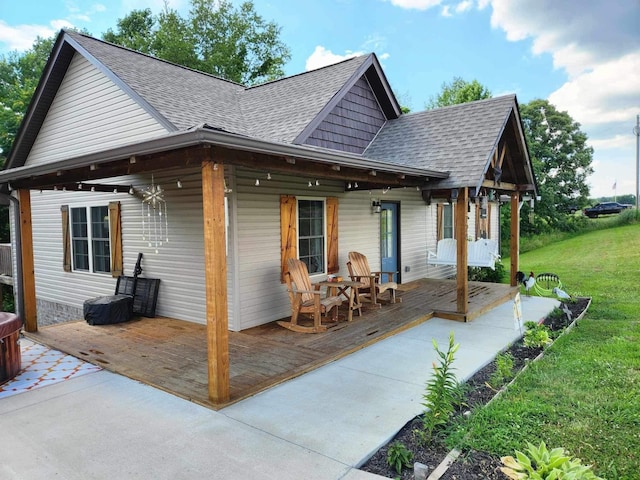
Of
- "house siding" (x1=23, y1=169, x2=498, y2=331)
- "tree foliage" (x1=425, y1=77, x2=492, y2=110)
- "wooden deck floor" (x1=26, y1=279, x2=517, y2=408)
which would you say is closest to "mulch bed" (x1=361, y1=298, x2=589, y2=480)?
"wooden deck floor" (x1=26, y1=279, x2=517, y2=408)

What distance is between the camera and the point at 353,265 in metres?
7.40

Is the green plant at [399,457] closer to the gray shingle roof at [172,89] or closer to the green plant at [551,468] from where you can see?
the green plant at [551,468]

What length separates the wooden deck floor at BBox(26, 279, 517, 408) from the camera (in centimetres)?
423

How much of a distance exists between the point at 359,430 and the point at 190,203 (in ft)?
14.2

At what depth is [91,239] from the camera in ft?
26.1

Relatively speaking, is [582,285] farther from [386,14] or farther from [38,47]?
[38,47]

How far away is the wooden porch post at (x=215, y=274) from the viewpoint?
352cm

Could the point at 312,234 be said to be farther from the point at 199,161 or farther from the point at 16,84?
the point at 16,84

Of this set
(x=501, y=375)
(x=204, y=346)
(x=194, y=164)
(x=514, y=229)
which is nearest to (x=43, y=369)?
(x=204, y=346)

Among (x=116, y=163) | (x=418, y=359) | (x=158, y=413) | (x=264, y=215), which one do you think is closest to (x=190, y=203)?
(x=264, y=215)

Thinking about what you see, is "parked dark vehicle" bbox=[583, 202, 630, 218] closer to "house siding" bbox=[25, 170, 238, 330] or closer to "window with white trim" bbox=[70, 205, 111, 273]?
"house siding" bbox=[25, 170, 238, 330]

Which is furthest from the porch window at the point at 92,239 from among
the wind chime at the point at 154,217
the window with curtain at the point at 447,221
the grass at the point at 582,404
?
the window with curtain at the point at 447,221

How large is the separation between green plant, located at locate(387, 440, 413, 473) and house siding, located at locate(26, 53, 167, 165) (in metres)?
5.73

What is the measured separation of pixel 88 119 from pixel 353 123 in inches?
205
